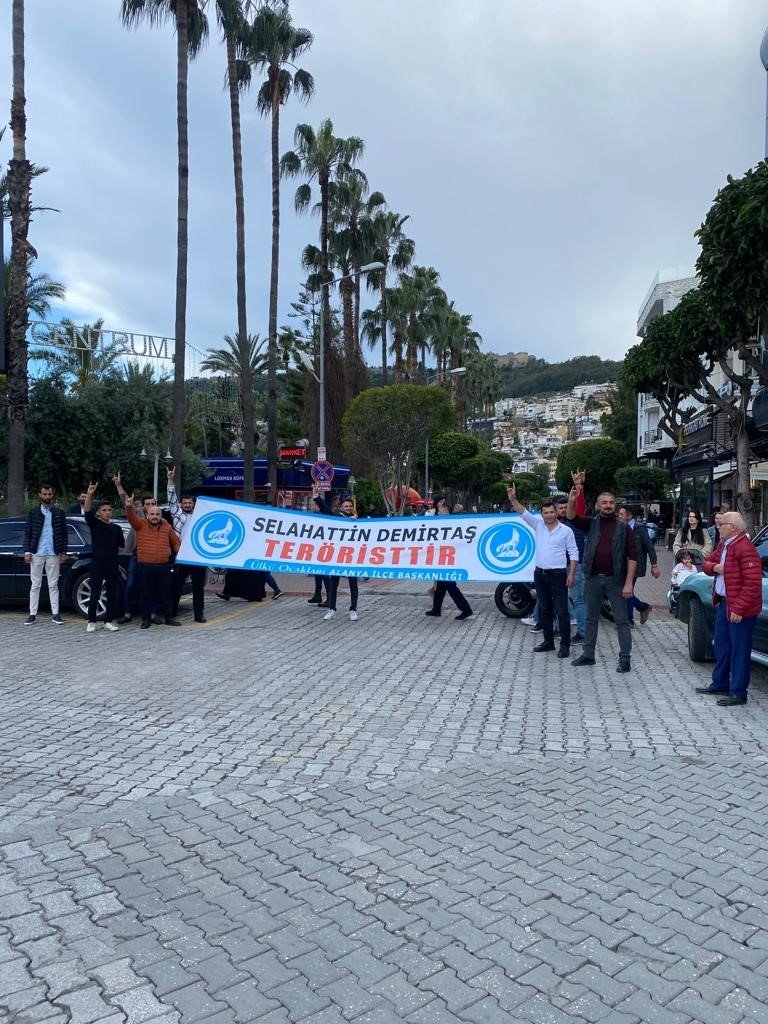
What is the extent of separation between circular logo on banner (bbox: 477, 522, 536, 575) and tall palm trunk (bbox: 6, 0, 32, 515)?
9.11 meters

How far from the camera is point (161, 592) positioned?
11.3 metres

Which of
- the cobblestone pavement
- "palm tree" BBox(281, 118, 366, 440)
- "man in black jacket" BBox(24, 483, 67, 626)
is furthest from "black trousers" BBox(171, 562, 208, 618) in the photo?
"palm tree" BBox(281, 118, 366, 440)

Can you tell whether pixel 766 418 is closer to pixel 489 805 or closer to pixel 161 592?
pixel 161 592

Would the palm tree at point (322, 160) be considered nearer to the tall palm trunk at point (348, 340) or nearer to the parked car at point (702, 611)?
the tall palm trunk at point (348, 340)

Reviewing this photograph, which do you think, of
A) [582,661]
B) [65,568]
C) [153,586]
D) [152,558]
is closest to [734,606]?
[582,661]

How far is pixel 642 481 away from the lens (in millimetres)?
46750

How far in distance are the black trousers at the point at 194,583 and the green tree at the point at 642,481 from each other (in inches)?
1482

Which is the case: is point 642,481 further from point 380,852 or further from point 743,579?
point 380,852

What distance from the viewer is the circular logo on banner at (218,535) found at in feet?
39.8

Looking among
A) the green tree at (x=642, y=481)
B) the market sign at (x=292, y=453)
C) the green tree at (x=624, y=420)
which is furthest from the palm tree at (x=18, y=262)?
the green tree at (x=624, y=420)

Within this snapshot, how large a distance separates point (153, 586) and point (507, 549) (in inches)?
189

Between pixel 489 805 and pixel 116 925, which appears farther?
pixel 489 805

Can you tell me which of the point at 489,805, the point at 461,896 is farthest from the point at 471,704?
the point at 461,896

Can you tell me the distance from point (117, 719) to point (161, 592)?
4686mm
